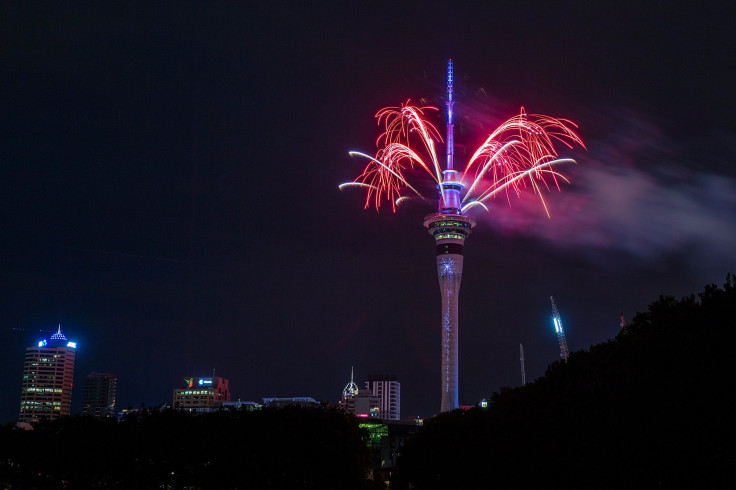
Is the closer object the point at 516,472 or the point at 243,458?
the point at 516,472

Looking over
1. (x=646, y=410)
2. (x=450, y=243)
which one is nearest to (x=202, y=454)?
(x=646, y=410)

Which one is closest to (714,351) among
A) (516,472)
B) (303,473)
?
(516,472)

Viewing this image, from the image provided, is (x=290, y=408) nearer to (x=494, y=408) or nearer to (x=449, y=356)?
(x=494, y=408)

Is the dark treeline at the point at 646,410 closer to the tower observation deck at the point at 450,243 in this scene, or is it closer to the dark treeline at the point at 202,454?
the dark treeline at the point at 202,454

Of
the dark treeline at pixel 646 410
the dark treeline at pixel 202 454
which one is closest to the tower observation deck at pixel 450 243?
the dark treeline at pixel 202 454

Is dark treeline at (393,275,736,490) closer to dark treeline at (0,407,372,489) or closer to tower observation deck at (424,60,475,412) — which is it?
dark treeline at (0,407,372,489)
